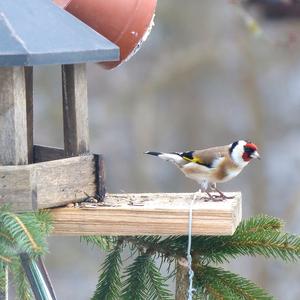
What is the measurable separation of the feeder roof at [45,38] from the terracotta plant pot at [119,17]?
0.27ft

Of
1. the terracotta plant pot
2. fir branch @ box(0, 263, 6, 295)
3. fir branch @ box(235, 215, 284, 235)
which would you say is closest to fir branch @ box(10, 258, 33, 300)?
fir branch @ box(0, 263, 6, 295)

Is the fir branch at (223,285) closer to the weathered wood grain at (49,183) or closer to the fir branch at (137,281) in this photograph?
the fir branch at (137,281)

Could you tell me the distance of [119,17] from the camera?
234 centimetres

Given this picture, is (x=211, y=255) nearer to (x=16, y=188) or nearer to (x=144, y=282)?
(x=144, y=282)

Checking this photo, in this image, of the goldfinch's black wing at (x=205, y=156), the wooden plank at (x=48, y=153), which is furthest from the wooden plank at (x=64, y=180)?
the goldfinch's black wing at (x=205, y=156)

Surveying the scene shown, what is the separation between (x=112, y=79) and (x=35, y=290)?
283 inches

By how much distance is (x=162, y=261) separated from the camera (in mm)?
2291

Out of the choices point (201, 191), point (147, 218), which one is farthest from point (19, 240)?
point (201, 191)

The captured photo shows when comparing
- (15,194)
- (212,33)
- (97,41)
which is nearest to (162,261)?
(15,194)

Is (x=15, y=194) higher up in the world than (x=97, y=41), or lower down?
lower down

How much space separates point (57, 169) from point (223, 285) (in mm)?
A: 466

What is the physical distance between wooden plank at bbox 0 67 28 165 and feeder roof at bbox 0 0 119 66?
0.39ft

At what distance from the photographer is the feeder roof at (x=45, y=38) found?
2.03 metres

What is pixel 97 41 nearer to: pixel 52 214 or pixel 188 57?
pixel 52 214
